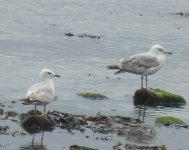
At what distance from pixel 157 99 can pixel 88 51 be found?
12.1m

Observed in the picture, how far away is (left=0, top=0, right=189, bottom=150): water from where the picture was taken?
26.4 metres

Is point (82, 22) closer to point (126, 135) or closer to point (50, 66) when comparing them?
point (50, 66)

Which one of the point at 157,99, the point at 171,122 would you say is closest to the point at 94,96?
the point at 157,99

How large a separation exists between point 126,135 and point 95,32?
2561cm

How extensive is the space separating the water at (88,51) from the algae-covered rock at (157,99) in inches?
22.3

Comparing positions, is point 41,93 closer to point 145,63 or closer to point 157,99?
point 157,99

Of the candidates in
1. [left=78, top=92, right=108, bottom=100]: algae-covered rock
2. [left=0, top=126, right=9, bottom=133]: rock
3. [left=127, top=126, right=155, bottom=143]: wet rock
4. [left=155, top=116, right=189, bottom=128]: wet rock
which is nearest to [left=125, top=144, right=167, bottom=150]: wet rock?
[left=127, top=126, right=155, bottom=143]: wet rock

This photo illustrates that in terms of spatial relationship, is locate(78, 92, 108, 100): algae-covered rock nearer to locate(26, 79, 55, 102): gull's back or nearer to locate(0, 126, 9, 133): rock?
locate(26, 79, 55, 102): gull's back

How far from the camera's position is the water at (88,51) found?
26.4m

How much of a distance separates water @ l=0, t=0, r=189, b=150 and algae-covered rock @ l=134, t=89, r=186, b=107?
0.57m

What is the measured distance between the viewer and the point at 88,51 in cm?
4016

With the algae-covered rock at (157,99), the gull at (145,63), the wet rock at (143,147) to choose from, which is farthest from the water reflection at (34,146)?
the gull at (145,63)

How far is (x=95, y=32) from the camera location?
158 feet

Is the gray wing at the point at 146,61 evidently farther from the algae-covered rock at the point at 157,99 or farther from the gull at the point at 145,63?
the algae-covered rock at the point at 157,99
